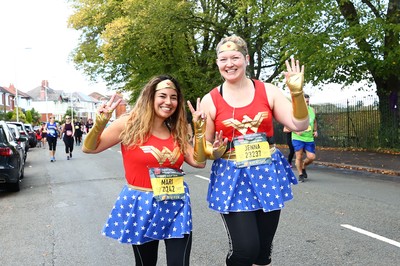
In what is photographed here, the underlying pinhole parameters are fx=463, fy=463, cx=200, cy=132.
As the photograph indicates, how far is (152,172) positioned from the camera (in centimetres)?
310

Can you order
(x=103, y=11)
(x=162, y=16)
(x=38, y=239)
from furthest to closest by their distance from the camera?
1. (x=103, y=11)
2. (x=162, y=16)
3. (x=38, y=239)

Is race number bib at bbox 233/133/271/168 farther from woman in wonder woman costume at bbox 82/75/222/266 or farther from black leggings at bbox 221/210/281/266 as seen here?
black leggings at bbox 221/210/281/266

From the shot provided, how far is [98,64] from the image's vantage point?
33.8 metres

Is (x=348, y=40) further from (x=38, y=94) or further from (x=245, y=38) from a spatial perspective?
(x=38, y=94)

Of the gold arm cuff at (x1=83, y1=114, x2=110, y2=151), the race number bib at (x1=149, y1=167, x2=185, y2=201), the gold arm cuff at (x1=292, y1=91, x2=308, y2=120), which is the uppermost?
the gold arm cuff at (x1=292, y1=91, x2=308, y2=120)

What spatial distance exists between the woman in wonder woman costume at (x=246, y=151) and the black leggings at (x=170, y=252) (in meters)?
0.32

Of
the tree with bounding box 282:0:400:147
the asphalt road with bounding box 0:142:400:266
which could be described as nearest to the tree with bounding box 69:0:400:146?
the tree with bounding box 282:0:400:147

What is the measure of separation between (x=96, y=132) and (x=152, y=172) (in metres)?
0.47

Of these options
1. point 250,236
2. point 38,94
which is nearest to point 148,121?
point 250,236

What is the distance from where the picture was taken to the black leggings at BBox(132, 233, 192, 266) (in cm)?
301

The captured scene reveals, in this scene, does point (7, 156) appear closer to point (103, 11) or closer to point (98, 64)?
point (103, 11)

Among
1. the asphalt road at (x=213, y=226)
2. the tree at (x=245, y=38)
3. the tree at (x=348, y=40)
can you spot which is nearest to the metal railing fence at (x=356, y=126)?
the tree at (x=245, y=38)

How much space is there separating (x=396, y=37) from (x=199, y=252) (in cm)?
1176

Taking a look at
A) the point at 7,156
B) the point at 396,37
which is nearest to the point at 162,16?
the point at 396,37
